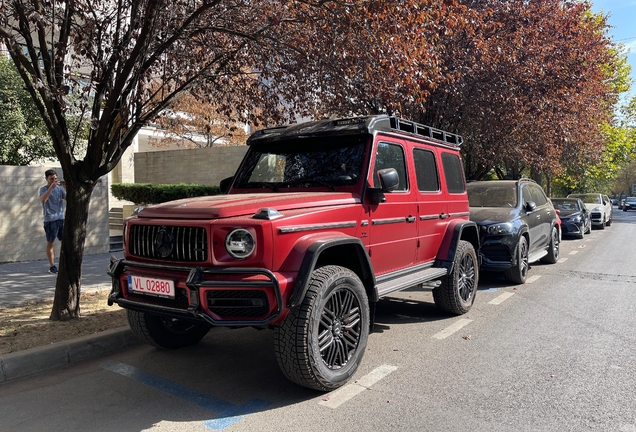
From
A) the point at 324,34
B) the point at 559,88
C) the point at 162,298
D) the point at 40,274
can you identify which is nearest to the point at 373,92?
the point at 324,34

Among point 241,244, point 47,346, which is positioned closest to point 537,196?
point 241,244

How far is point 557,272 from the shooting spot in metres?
9.55

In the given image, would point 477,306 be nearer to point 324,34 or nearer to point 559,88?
point 324,34

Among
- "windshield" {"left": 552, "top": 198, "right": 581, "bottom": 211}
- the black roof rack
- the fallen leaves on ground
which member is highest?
the black roof rack

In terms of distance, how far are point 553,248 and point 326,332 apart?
8334 millimetres

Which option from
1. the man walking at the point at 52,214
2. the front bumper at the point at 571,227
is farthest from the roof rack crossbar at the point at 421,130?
the front bumper at the point at 571,227

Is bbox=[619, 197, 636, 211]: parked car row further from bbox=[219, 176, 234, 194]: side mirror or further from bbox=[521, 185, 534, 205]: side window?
bbox=[219, 176, 234, 194]: side mirror

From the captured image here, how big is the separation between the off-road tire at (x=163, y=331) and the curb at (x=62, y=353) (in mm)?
588

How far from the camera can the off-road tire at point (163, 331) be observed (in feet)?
15.3

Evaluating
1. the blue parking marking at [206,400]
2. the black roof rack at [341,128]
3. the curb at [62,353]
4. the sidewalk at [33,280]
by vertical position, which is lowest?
the blue parking marking at [206,400]

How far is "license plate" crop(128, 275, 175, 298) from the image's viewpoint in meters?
3.72

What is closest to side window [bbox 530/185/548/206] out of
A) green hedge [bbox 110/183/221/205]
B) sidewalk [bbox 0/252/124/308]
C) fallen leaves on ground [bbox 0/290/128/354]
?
fallen leaves on ground [bbox 0/290/128/354]

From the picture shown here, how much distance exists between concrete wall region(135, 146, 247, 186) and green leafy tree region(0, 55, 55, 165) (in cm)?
621

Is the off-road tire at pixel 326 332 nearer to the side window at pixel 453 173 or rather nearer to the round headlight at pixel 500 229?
the side window at pixel 453 173
